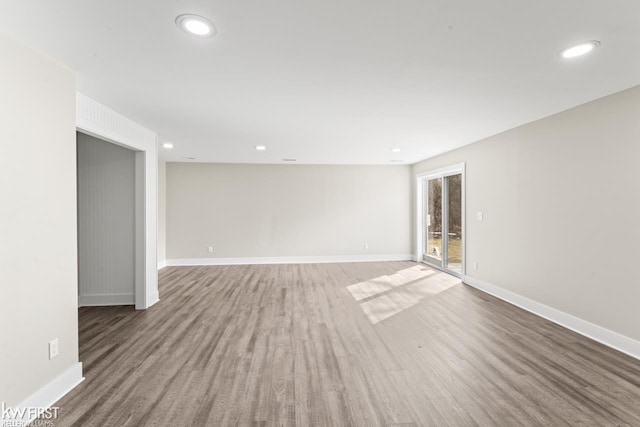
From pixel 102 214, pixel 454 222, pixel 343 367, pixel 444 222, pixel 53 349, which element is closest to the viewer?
pixel 53 349

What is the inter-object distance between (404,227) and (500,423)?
20.1 ft

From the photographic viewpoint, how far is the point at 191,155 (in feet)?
20.5

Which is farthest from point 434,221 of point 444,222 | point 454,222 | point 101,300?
point 101,300

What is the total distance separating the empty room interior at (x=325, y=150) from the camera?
1.84 m

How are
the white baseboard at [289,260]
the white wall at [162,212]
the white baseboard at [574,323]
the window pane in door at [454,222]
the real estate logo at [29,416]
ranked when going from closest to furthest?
the real estate logo at [29,416] → the white baseboard at [574,323] → the window pane in door at [454,222] → the white wall at [162,212] → the white baseboard at [289,260]

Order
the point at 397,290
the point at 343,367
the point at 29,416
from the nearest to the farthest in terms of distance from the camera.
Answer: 1. the point at 29,416
2. the point at 343,367
3. the point at 397,290

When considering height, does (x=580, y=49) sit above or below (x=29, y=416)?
above

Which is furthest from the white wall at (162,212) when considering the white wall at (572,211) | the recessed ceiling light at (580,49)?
the recessed ceiling light at (580,49)

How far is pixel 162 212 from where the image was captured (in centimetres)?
703

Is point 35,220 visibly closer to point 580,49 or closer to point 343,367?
point 343,367

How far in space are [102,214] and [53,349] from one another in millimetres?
2541

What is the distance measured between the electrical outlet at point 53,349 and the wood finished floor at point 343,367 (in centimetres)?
33

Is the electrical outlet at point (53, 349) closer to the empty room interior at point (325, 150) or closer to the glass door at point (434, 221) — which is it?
the empty room interior at point (325, 150)

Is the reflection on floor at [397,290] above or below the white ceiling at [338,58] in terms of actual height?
below
